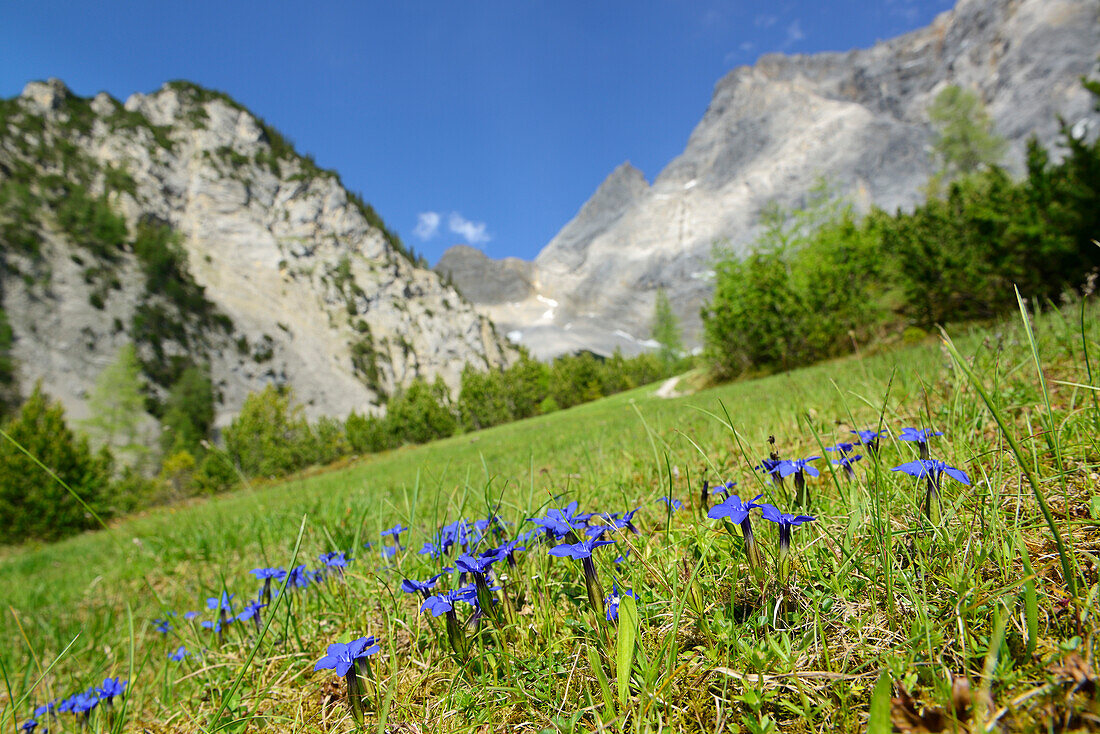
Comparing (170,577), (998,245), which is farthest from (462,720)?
(998,245)

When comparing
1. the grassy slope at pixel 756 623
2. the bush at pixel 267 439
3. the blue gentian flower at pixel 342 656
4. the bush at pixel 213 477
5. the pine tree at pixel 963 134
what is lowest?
the grassy slope at pixel 756 623

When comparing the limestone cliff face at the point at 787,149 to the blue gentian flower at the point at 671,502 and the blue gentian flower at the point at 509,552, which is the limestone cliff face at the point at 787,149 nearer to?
the blue gentian flower at the point at 671,502

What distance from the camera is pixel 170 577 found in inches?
145

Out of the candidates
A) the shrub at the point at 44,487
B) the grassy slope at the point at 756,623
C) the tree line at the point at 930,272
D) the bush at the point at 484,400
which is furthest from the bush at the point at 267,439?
the grassy slope at the point at 756,623

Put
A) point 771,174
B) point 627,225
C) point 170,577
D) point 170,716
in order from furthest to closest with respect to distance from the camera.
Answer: point 627,225 < point 771,174 < point 170,577 < point 170,716

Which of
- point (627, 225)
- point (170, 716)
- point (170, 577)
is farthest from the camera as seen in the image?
point (627, 225)

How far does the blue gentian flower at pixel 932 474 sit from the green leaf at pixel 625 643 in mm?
661

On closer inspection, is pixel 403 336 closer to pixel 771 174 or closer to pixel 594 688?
pixel 594 688

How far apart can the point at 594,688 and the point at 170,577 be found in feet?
14.6

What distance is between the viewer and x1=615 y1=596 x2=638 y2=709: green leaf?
0.84 metres

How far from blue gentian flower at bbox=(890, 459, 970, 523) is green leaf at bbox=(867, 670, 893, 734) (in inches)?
19.7

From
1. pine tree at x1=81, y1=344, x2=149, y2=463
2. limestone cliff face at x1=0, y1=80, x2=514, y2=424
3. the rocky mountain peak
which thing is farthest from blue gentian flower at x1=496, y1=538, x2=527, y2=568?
the rocky mountain peak

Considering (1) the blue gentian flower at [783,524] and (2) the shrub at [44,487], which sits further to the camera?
(2) the shrub at [44,487]

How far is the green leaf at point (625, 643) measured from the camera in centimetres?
84
